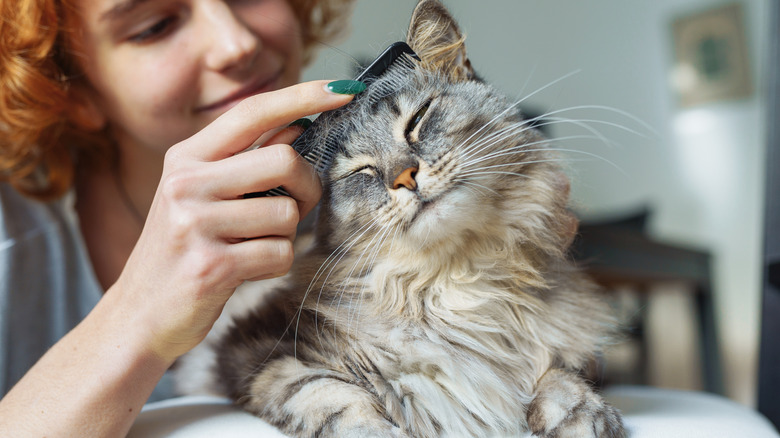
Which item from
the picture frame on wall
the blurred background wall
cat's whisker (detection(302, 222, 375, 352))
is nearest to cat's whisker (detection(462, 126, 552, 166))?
cat's whisker (detection(302, 222, 375, 352))

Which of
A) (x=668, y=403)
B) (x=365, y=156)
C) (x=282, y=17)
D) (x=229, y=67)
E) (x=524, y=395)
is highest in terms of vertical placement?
(x=282, y=17)

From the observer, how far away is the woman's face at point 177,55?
1.08 m

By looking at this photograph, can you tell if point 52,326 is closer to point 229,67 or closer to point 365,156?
point 229,67

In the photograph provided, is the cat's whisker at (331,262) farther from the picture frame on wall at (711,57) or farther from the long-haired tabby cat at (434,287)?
the picture frame on wall at (711,57)

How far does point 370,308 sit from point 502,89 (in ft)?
1.69

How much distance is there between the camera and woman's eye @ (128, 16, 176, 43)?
3.64 feet

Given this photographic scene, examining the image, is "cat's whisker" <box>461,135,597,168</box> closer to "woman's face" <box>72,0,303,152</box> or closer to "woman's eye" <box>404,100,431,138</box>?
"woman's eye" <box>404,100,431,138</box>

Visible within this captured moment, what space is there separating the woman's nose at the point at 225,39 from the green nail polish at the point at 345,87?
0.34 metres

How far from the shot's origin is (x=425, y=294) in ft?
3.19

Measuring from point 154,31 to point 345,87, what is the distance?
54 cm

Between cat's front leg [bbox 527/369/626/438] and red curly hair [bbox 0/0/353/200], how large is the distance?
983 mm

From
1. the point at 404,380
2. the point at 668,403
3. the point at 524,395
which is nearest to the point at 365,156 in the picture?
the point at 404,380

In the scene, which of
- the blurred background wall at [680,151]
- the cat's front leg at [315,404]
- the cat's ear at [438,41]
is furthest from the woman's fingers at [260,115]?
the blurred background wall at [680,151]

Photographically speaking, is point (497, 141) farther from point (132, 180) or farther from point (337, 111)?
point (132, 180)
